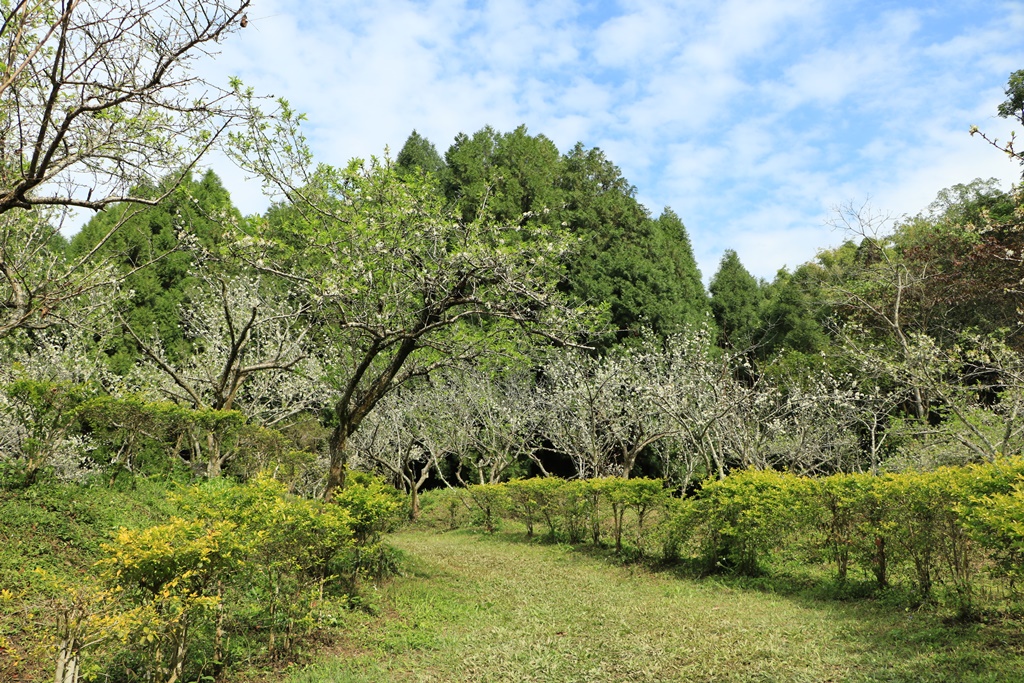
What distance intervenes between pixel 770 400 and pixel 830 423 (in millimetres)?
1495

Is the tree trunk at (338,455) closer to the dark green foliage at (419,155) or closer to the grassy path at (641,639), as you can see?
the grassy path at (641,639)

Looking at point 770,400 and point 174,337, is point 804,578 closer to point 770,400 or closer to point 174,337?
point 770,400

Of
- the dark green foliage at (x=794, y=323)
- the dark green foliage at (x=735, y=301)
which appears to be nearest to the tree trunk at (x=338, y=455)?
the dark green foliage at (x=735, y=301)

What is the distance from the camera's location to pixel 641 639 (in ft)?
17.9

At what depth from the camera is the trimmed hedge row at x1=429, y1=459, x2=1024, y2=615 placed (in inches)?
210

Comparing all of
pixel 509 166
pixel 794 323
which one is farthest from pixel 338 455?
pixel 794 323

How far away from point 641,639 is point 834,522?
321cm

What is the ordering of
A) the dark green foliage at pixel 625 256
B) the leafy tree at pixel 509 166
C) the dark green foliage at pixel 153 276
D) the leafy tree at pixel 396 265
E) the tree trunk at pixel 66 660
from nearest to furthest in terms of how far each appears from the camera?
the tree trunk at pixel 66 660
the leafy tree at pixel 396 265
the dark green foliage at pixel 153 276
the dark green foliage at pixel 625 256
the leafy tree at pixel 509 166

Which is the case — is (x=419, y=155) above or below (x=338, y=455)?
above

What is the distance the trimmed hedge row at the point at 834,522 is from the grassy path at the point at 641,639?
0.63 m

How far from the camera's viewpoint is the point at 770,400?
13.4 metres

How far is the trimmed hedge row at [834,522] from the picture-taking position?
5.33 m

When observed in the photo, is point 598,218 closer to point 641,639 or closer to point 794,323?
point 794,323

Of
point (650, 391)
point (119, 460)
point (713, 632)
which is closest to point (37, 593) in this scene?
point (119, 460)
